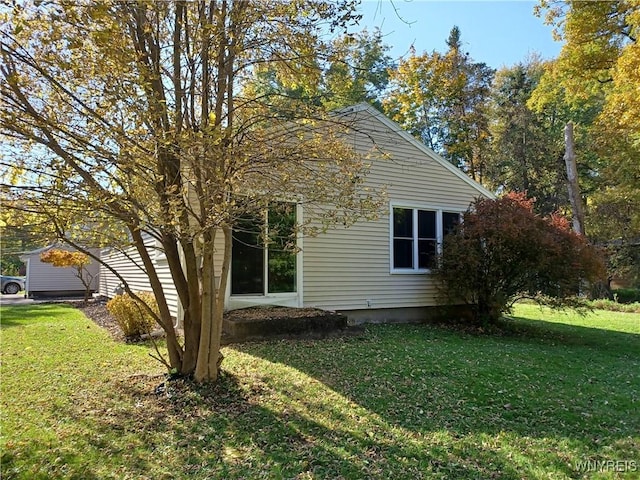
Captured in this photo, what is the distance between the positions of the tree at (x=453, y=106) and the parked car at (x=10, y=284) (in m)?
22.5

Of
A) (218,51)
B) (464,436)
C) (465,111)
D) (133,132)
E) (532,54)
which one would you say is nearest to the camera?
(464,436)

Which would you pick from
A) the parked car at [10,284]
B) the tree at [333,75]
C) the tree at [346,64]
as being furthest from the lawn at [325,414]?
the parked car at [10,284]

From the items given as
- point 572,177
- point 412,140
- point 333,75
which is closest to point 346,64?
point 333,75

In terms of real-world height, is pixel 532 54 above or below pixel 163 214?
above

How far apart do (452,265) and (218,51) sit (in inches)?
268

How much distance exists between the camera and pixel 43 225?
170 inches

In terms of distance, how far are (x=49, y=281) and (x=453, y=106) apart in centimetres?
2189

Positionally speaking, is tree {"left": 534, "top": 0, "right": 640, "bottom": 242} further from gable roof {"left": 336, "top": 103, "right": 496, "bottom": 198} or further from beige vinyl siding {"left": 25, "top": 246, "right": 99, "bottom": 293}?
beige vinyl siding {"left": 25, "top": 246, "right": 99, "bottom": 293}

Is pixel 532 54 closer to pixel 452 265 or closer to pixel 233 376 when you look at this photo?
pixel 452 265

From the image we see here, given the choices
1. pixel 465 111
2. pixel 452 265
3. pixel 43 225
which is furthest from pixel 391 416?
pixel 465 111

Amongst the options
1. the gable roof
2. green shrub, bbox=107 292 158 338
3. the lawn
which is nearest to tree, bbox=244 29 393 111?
the lawn

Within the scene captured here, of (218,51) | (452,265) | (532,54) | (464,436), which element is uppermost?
(532,54)

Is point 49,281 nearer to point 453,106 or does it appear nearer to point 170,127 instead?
point 170,127

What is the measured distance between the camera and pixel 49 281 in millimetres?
20766
